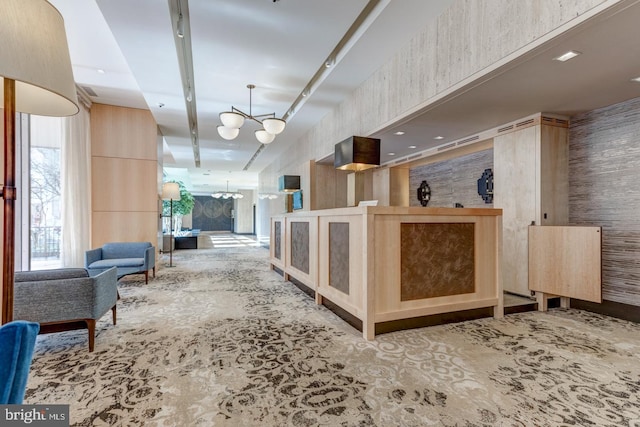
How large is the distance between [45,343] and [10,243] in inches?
101

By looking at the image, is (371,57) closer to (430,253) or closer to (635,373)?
(430,253)

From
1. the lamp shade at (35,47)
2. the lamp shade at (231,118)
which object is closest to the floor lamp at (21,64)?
the lamp shade at (35,47)

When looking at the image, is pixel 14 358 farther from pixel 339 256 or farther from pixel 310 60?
pixel 310 60

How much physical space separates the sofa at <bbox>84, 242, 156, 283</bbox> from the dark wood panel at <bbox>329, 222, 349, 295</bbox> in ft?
11.9

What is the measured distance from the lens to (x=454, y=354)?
8.72 ft

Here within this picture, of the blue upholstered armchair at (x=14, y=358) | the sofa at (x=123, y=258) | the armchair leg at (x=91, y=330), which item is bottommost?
the armchair leg at (x=91, y=330)

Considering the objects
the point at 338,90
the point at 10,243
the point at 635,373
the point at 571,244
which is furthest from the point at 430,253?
the point at 338,90

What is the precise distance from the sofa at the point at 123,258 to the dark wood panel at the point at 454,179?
623 cm

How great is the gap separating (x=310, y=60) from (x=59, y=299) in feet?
14.1

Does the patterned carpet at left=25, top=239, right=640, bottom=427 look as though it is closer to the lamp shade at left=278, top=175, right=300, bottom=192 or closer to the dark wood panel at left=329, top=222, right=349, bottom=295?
the dark wood panel at left=329, top=222, right=349, bottom=295

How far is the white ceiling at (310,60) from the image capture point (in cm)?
304

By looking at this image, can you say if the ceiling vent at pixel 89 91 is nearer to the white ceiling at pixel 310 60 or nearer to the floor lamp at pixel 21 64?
the white ceiling at pixel 310 60

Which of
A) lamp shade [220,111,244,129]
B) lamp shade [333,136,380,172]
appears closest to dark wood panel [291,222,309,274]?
lamp shade [333,136,380,172]

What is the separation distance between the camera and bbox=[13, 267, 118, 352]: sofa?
2.56 meters
